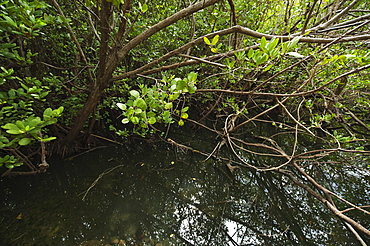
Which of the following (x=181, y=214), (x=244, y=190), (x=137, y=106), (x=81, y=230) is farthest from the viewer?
(x=244, y=190)

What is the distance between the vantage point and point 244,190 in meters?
3.42

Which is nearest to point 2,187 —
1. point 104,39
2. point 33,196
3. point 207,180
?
point 33,196

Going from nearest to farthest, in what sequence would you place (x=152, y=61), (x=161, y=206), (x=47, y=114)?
1. (x=47, y=114)
2. (x=152, y=61)
3. (x=161, y=206)

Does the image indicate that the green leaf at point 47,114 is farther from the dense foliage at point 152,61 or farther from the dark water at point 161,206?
the dark water at point 161,206

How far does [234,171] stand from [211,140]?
4.93 feet

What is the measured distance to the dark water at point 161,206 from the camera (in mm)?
2398

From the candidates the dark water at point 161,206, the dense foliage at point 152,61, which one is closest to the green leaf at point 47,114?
the dense foliage at point 152,61

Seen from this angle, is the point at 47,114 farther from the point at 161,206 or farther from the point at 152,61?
the point at 161,206

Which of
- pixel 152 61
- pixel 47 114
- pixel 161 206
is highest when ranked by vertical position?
pixel 152 61

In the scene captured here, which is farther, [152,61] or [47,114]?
[152,61]

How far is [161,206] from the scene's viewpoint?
2.93 metres

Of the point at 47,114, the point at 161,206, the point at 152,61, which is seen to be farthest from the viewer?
the point at 161,206

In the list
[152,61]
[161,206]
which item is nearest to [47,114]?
[152,61]

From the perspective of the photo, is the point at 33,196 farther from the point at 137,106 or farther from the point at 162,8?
the point at 162,8
